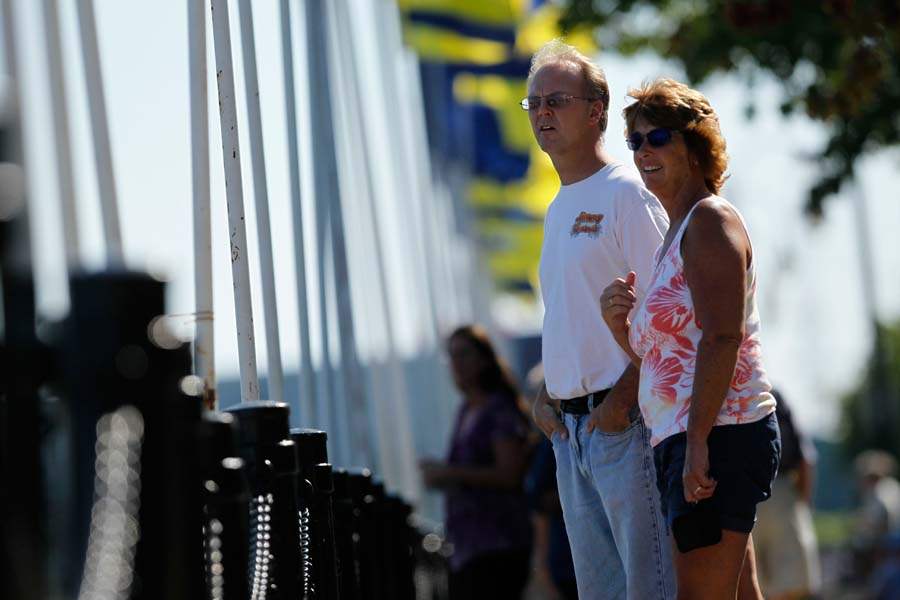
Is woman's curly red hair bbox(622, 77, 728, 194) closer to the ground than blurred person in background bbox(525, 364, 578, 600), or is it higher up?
higher up

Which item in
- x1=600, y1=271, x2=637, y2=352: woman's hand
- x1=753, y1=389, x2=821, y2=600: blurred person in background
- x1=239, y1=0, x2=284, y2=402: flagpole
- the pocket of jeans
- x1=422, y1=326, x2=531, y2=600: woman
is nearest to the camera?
x1=600, y1=271, x2=637, y2=352: woman's hand

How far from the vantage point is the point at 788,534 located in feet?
31.0

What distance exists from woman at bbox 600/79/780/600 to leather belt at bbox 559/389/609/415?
0.62 ft

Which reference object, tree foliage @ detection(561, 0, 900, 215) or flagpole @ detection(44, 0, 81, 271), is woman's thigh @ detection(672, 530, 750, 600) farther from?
tree foliage @ detection(561, 0, 900, 215)

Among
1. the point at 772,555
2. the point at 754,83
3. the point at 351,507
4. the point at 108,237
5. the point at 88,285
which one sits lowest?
the point at 772,555

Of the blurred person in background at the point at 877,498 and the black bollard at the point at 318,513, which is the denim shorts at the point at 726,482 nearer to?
the black bollard at the point at 318,513

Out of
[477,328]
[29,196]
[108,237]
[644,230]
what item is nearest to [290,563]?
[108,237]

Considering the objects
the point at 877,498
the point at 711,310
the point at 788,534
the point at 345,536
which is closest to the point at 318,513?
the point at 345,536

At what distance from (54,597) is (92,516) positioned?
0.14 m

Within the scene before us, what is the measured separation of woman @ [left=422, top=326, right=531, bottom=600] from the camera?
852 centimetres

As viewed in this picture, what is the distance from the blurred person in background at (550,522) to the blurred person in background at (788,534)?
49.5 inches

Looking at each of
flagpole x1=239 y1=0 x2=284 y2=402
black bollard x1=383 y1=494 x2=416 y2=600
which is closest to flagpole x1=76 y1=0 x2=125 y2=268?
flagpole x1=239 y1=0 x2=284 y2=402

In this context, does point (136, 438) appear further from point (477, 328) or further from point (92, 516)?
point (477, 328)

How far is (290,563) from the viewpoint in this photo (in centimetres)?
431
